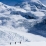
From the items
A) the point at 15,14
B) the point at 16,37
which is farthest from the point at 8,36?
the point at 15,14

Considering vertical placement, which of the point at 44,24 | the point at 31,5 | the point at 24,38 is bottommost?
the point at 24,38

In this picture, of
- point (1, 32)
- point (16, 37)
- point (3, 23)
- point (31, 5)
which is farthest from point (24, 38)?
point (31, 5)

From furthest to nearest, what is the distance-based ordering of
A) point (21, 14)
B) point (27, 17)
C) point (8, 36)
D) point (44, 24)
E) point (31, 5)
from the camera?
point (31, 5), point (21, 14), point (27, 17), point (44, 24), point (8, 36)

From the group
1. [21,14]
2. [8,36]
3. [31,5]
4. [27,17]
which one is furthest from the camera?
[31,5]

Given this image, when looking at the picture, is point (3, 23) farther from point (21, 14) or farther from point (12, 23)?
point (21, 14)

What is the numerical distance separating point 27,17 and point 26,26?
85.8 ft

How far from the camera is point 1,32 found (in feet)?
295

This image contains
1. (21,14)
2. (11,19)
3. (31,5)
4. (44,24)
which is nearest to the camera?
(44,24)

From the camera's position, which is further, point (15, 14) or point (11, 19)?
point (15, 14)

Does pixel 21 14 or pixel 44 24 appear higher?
pixel 21 14

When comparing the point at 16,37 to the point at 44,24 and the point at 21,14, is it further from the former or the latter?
the point at 21,14

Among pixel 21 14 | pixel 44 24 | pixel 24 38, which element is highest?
pixel 21 14

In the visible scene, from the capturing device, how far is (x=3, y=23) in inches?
4808

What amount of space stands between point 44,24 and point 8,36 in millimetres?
40923
